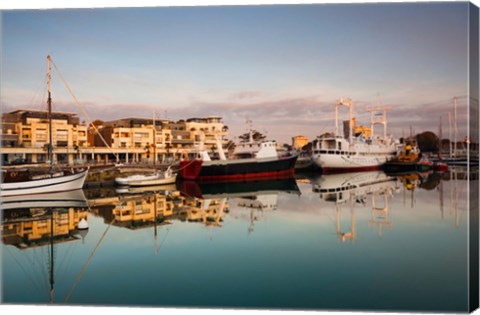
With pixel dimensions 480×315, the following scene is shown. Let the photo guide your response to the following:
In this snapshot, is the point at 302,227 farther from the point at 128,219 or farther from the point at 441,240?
the point at 128,219

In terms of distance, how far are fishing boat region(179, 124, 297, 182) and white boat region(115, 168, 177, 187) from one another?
1.30m

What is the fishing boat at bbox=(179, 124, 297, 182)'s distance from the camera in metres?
18.0

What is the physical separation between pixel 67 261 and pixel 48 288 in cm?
99

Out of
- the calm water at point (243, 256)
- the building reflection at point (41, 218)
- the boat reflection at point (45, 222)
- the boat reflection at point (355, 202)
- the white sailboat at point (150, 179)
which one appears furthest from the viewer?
the white sailboat at point (150, 179)

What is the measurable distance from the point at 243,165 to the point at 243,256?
12.6 m

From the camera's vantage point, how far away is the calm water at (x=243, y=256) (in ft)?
14.2

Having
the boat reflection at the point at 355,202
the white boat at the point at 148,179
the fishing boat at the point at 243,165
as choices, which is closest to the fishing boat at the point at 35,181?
the white boat at the point at 148,179

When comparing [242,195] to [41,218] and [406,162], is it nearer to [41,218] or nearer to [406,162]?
[41,218]

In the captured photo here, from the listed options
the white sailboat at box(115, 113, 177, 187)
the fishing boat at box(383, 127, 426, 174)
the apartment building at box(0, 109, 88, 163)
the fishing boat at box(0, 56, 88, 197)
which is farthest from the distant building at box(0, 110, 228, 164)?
the fishing boat at box(383, 127, 426, 174)

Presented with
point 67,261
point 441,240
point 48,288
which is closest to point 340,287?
point 441,240

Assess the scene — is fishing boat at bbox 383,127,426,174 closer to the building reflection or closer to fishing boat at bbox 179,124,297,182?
fishing boat at bbox 179,124,297,182

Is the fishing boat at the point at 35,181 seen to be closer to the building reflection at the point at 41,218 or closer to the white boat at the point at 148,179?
the building reflection at the point at 41,218

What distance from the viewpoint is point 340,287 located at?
4.47 metres

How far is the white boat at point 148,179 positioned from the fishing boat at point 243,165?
130 cm
